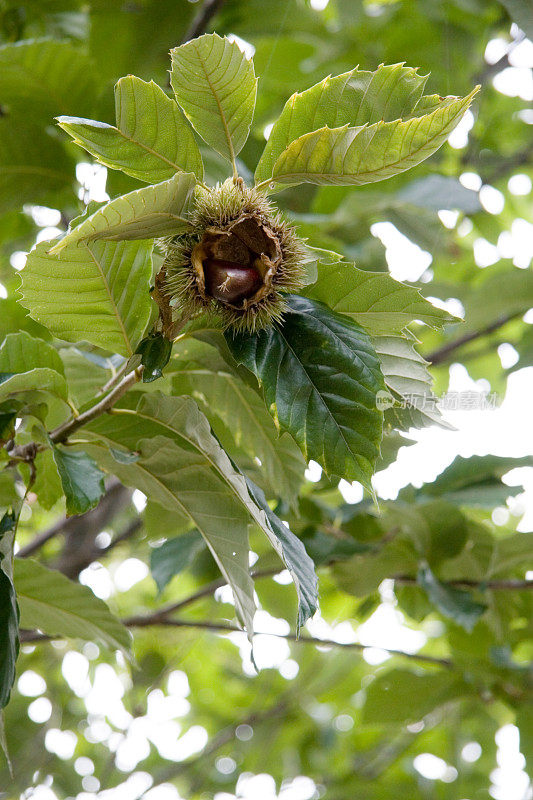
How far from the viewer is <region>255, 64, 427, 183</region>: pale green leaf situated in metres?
0.72

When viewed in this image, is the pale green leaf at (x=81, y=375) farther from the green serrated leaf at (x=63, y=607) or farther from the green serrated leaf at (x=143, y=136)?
the green serrated leaf at (x=143, y=136)

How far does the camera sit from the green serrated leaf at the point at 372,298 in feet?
2.66

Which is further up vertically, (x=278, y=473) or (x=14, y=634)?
(x=14, y=634)

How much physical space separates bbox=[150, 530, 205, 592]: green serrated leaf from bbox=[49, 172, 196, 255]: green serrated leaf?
2.68 feet

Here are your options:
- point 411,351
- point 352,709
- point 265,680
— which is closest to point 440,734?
point 352,709

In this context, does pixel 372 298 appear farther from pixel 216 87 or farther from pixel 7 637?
pixel 7 637

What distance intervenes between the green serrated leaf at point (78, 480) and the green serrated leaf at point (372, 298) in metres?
0.33

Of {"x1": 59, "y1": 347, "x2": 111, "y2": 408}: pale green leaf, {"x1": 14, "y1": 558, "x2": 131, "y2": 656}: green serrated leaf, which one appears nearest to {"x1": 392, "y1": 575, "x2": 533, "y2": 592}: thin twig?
{"x1": 14, "y1": 558, "x2": 131, "y2": 656}: green serrated leaf

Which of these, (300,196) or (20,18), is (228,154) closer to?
(300,196)

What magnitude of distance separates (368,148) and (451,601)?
0.90 m

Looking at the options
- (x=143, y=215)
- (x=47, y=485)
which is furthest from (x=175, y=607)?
(x=143, y=215)

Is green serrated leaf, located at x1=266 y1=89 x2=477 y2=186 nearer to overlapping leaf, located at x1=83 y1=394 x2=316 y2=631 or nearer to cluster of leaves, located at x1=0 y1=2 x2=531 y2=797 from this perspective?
cluster of leaves, located at x1=0 y1=2 x2=531 y2=797

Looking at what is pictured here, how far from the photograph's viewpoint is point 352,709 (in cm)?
299

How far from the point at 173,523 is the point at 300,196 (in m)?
0.84
